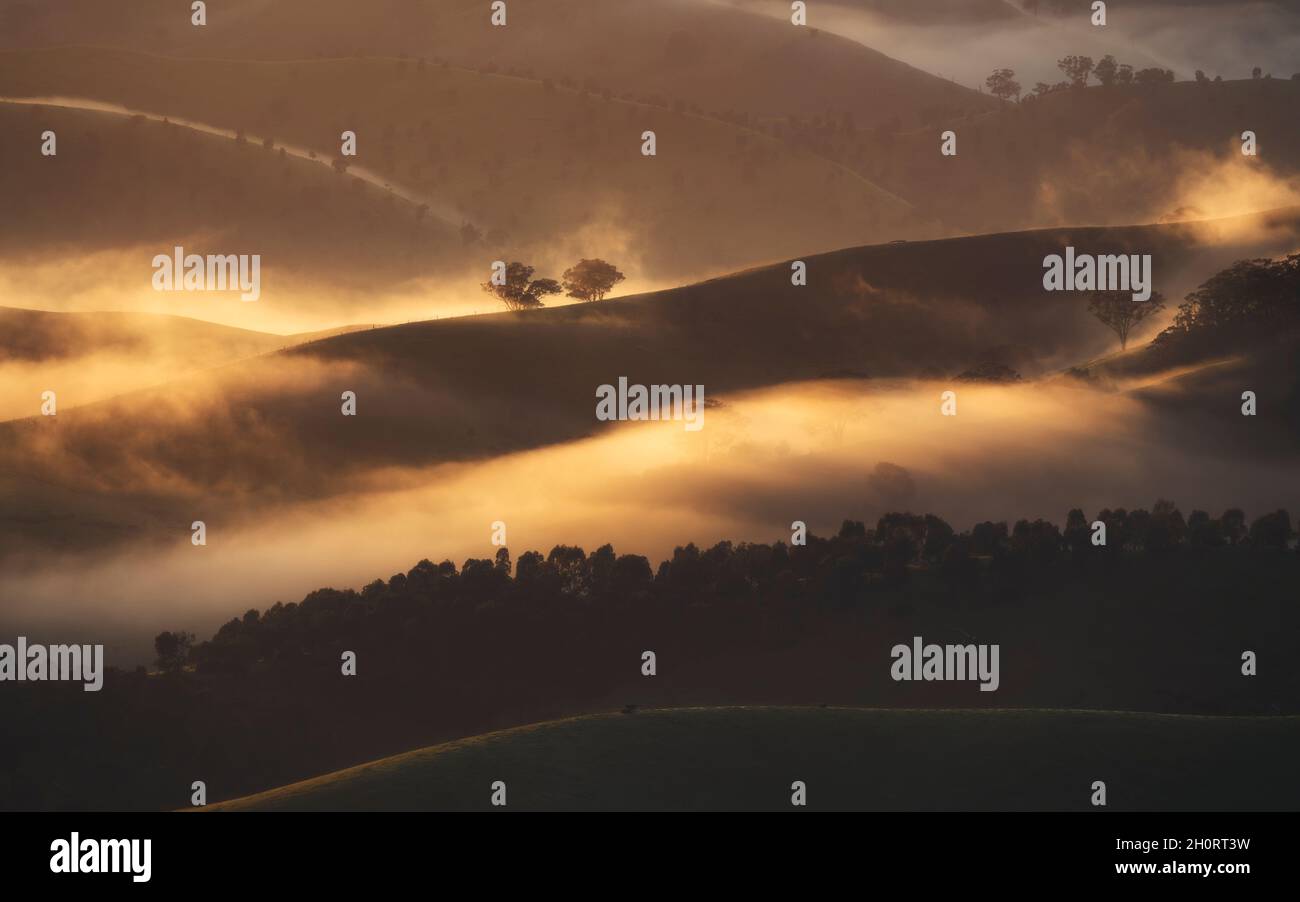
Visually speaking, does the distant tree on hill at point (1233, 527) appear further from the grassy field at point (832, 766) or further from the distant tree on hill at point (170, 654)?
the distant tree on hill at point (170, 654)

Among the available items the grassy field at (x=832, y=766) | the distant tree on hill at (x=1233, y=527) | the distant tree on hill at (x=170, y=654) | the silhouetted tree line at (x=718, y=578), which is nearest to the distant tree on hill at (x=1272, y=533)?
the silhouetted tree line at (x=718, y=578)

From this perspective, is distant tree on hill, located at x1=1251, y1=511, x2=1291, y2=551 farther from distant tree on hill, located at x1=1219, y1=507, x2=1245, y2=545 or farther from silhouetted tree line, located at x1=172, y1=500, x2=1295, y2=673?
distant tree on hill, located at x1=1219, y1=507, x2=1245, y2=545

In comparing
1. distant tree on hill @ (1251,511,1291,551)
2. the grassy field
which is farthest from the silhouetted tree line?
the grassy field

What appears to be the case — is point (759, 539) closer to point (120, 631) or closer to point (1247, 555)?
point (1247, 555)

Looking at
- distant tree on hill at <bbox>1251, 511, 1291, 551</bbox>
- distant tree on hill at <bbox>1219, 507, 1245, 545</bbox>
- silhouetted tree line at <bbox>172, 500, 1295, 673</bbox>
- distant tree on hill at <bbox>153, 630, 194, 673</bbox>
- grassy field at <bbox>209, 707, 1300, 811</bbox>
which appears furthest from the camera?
distant tree on hill at <bbox>1219, 507, 1245, 545</bbox>

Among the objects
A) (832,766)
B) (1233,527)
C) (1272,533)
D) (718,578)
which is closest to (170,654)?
(718,578)
